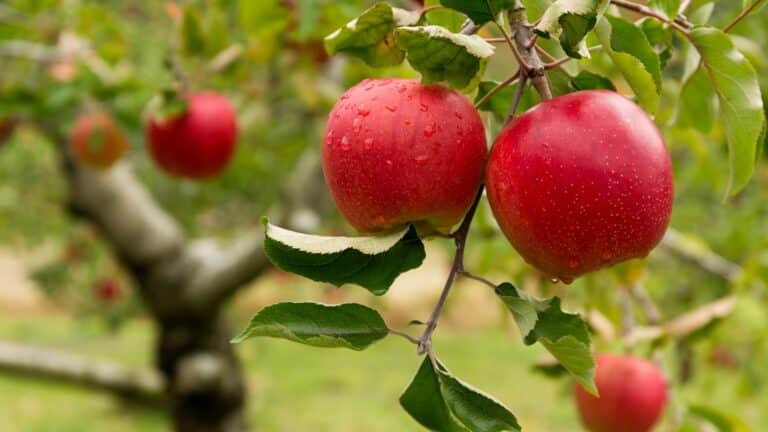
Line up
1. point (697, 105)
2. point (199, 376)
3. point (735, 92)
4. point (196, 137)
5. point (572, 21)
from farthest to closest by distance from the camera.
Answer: point (199, 376) < point (196, 137) < point (697, 105) < point (735, 92) < point (572, 21)

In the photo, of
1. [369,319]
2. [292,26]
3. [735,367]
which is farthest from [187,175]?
[735,367]

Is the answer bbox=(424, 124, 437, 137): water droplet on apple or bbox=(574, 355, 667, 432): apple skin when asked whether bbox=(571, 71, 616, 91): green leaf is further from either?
bbox=(574, 355, 667, 432): apple skin

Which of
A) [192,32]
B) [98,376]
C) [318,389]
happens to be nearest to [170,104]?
[192,32]

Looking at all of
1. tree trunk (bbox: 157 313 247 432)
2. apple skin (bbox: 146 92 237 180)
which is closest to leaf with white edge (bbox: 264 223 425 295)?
apple skin (bbox: 146 92 237 180)

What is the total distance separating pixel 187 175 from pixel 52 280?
2.99 m

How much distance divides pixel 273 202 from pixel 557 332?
3.22 metres

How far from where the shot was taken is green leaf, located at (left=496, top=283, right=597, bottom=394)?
493mm

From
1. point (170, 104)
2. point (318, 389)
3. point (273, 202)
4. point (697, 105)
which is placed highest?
point (697, 105)

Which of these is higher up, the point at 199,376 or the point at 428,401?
the point at 428,401

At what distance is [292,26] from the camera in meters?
1.62

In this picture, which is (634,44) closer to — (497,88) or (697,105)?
(497,88)

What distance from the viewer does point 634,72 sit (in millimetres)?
534

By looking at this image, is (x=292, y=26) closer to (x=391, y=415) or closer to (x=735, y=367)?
(x=391, y=415)

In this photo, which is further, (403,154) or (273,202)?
(273,202)
